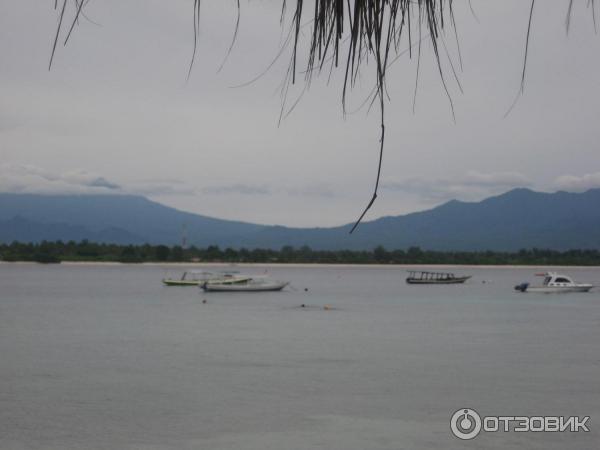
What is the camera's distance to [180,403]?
802 inches

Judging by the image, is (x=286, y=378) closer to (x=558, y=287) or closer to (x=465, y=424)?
(x=465, y=424)

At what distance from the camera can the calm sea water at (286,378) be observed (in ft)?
56.1

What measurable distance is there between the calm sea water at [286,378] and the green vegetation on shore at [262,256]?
102 metres

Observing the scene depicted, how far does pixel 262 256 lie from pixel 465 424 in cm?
13962

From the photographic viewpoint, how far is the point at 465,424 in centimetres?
1822

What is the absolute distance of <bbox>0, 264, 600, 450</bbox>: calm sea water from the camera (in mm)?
17109

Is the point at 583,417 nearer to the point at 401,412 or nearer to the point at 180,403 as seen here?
the point at 401,412

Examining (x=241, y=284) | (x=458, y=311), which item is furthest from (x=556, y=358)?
(x=241, y=284)

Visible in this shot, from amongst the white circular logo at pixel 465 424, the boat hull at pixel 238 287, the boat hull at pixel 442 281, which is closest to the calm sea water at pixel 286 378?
the white circular logo at pixel 465 424

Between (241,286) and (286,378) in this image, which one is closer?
(286,378)

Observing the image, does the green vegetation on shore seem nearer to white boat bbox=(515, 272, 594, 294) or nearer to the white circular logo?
white boat bbox=(515, 272, 594, 294)

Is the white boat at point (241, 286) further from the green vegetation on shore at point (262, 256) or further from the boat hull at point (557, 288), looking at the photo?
the green vegetation on shore at point (262, 256)

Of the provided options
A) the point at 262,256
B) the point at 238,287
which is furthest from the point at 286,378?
the point at 262,256

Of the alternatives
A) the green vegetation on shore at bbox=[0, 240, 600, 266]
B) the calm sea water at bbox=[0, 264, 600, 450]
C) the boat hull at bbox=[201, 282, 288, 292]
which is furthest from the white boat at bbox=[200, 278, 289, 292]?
the green vegetation on shore at bbox=[0, 240, 600, 266]
